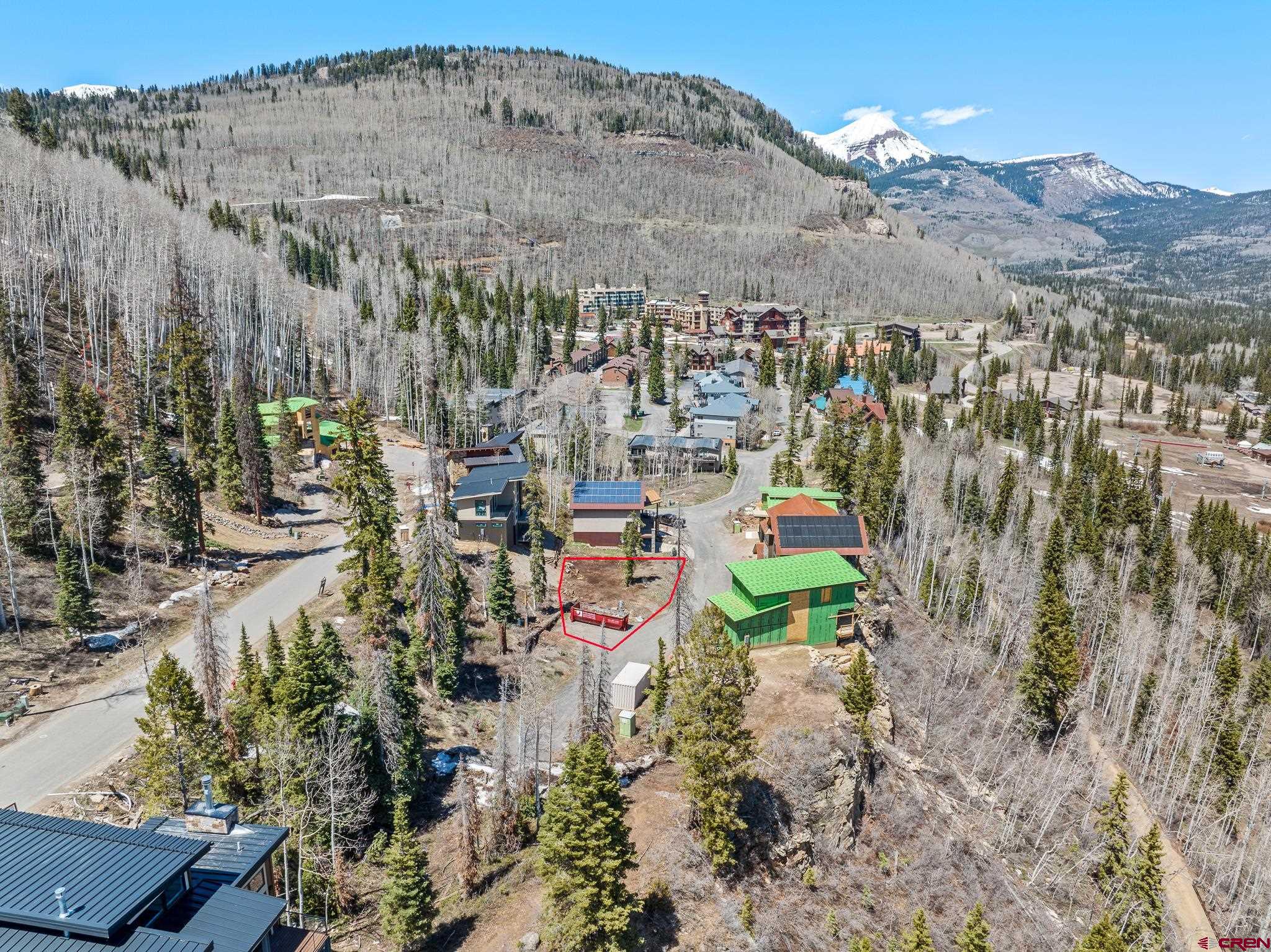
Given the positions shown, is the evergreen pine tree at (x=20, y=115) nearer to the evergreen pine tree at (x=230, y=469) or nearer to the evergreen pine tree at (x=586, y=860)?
the evergreen pine tree at (x=230, y=469)

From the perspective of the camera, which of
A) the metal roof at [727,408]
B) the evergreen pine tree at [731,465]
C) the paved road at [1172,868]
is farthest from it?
the metal roof at [727,408]

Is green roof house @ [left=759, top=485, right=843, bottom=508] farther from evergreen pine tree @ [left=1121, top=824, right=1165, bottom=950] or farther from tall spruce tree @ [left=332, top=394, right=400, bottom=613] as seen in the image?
tall spruce tree @ [left=332, top=394, right=400, bottom=613]

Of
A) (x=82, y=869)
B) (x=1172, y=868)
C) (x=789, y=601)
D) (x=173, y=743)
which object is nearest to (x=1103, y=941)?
(x=789, y=601)

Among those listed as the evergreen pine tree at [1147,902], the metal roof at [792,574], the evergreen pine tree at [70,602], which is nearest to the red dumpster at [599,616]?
the metal roof at [792,574]

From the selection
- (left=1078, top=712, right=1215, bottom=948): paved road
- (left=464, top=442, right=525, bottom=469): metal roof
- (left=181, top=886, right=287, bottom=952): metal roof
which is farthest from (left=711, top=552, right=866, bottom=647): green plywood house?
(left=464, top=442, right=525, bottom=469): metal roof

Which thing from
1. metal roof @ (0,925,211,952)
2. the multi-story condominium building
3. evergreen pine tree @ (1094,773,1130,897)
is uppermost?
the multi-story condominium building

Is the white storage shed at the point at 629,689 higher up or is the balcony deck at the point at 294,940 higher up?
the balcony deck at the point at 294,940

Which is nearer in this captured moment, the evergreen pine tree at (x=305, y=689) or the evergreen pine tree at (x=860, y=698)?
the evergreen pine tree at (x=305, y=689)
